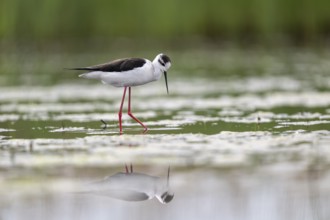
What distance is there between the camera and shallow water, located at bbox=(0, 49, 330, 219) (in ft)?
22.0

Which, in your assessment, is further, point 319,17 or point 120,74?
point 319,17

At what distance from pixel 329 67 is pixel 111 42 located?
45.5 feet

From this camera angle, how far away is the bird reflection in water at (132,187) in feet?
23.4

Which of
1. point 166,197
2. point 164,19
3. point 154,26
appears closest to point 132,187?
point 166,197

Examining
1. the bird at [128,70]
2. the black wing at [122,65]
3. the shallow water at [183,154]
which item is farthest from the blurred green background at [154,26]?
the black wing at [122,65]

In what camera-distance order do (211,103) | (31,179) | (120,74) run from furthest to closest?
1. (211,103)
2. (120,74)
3. (31,179)

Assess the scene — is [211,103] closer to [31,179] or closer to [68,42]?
[31,179]

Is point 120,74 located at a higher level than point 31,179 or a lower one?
higher

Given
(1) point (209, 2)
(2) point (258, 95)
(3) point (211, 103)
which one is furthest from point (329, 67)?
(1) point (209, 2)

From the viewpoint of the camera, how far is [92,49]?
3180 cm

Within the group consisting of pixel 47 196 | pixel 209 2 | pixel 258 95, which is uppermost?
pixel 209 2

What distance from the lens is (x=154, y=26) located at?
3334 centimetres

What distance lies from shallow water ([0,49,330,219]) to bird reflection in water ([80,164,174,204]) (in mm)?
123

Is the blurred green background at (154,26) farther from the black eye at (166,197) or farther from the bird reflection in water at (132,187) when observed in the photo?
the black eye at (166,197)
